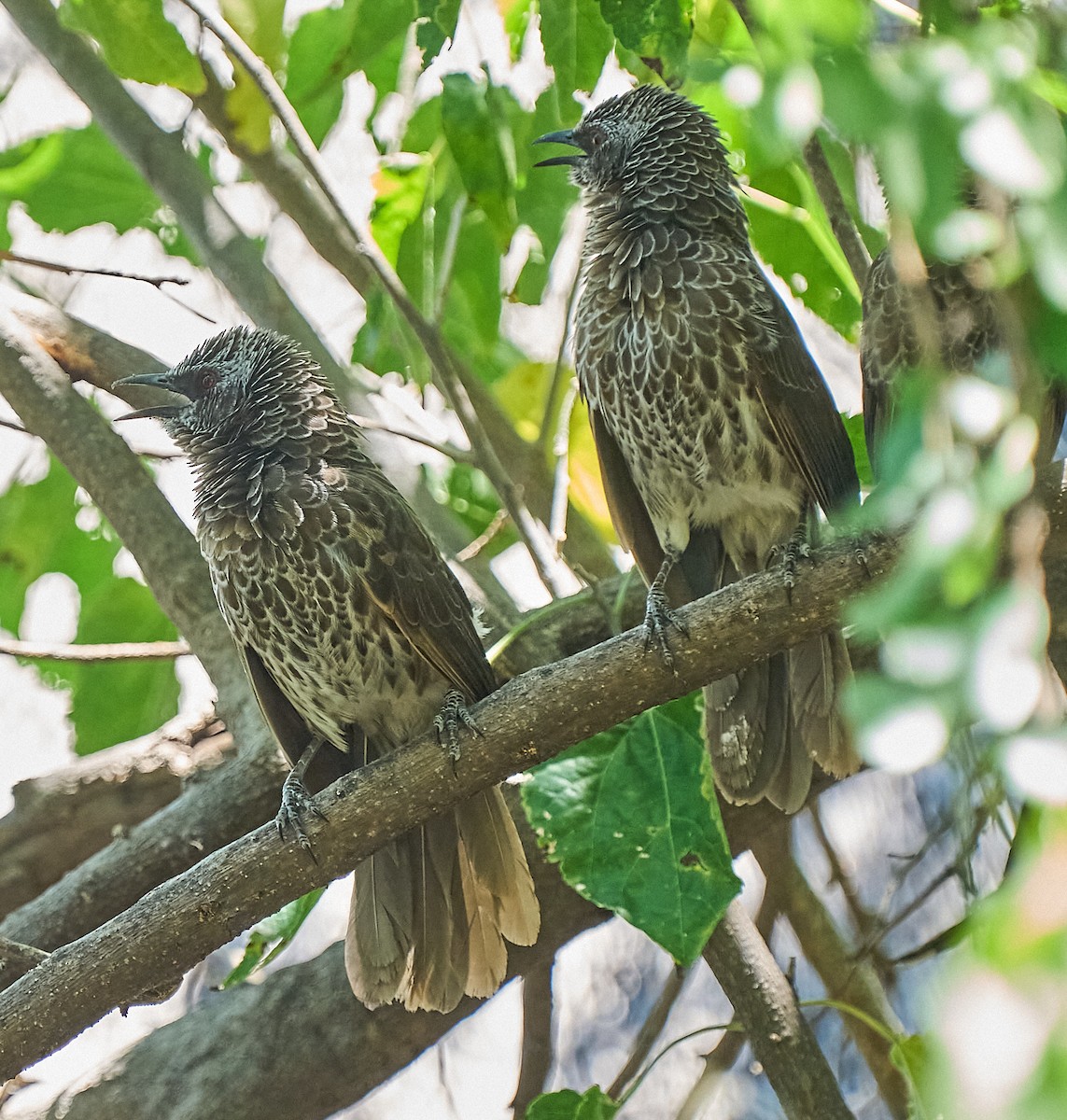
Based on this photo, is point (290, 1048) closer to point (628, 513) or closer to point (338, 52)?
point (628, 513)

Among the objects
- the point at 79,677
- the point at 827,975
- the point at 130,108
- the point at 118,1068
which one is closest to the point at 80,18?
the point at 130,108

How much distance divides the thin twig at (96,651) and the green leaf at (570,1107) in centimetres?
178

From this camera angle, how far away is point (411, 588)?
2930 mm

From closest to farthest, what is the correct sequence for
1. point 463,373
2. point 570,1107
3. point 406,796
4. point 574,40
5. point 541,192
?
1. point 406,796
2. point 570,1107
3. point 574,40
4. point 541,192
5. point 463,373

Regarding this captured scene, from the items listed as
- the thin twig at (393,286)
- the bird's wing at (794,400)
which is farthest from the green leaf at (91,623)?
the bird's wing at (794,400)

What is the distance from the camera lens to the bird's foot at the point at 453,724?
2402 millimetres

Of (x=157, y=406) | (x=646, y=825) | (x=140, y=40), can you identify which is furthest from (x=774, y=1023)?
(x=140, y=40)

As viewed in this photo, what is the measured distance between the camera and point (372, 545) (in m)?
2.92

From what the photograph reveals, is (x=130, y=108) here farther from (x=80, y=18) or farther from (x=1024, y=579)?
(x=1024, y=579)

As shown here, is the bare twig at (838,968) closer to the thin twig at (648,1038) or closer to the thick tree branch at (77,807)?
the thin twig at (648,1038)

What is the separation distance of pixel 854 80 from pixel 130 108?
3.81 metres

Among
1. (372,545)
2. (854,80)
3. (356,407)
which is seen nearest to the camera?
(854,80)

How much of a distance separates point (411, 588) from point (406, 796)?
0.64 m

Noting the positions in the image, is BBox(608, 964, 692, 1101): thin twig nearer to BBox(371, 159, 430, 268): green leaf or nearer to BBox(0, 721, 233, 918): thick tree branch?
BBox(0, 721, 233, 918): thick tree branch
